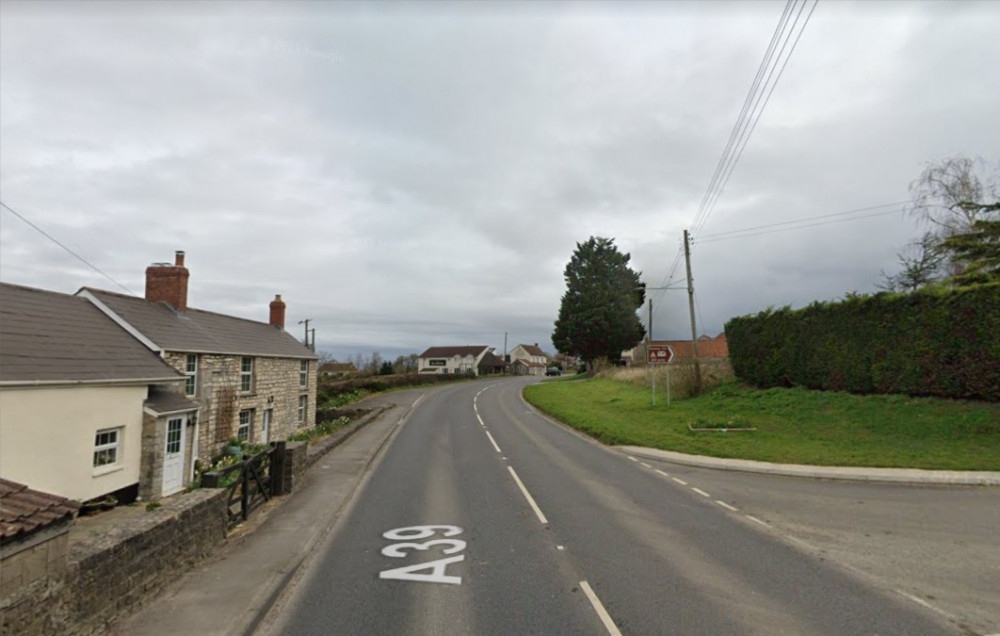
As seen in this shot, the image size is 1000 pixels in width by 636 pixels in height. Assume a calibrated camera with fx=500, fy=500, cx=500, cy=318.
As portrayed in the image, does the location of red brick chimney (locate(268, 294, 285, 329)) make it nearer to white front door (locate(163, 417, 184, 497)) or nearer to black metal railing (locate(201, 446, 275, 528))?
white front door (locate(163, 417, 184, 497))

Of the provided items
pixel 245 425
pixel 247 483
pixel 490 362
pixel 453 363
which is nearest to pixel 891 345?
pixel 247 483

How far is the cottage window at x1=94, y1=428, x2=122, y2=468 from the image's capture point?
14332 mm

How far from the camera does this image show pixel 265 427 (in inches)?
1053

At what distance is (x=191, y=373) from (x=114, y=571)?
18.5 meters

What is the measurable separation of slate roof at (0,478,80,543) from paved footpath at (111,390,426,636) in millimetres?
1368

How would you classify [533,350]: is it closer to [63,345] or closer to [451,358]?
[451,358]

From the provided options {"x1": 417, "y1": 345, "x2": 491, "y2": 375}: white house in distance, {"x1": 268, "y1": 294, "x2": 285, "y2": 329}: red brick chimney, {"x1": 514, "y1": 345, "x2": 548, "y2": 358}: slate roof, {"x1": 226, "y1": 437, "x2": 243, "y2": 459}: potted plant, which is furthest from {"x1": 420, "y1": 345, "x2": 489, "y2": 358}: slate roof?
{"x1": 226, "y1": 437, "x2": 243, "y2": 459}: potted plant

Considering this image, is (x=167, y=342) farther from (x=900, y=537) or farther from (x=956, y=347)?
(x=956, y=347)

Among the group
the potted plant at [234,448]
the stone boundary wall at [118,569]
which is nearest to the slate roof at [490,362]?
the potted plant at [234,448]

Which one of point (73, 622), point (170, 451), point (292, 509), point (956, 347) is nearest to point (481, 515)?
point (292, 509)

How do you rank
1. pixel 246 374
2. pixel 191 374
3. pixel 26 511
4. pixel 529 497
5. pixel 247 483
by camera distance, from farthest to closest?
pixel 246 374 < pixel 191 374 < pixel 529 497 < pixel 247 483 < pixel 26 511

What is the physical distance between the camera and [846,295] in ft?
65.3

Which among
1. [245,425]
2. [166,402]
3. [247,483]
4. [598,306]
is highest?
[598,306]

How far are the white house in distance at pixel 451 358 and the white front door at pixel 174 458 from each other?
83.2 meters
